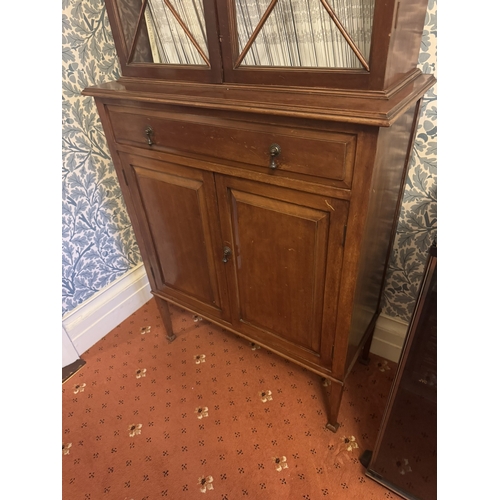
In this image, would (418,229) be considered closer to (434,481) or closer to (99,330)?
(434,481)

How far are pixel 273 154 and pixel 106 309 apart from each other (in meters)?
1.31

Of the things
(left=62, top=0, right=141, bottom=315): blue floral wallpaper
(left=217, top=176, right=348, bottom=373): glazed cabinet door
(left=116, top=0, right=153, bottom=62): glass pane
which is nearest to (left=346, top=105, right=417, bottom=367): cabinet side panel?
(left=217, top=176, right=348, bottom=373): glazed cabinet door

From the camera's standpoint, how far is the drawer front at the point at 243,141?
79 centimetres

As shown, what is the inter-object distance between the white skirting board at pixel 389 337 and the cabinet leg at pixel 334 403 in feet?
1.28

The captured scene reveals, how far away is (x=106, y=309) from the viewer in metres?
1.77

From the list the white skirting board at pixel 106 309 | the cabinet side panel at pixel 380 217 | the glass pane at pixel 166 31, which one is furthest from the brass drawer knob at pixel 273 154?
the white skirting board at pixel 106 309

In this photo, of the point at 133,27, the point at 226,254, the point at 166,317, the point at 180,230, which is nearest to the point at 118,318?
the point at 166,317

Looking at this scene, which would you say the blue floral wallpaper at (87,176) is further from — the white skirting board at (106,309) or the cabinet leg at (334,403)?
the cabinet leg at (334,403)

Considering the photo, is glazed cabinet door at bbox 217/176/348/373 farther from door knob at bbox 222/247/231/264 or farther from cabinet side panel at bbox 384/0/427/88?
cabinet side panel at bbox 384/0/427/88

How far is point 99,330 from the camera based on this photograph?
1.76m

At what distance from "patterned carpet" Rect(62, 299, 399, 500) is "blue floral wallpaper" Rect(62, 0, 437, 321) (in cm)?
38

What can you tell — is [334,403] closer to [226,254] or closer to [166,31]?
[226,254]

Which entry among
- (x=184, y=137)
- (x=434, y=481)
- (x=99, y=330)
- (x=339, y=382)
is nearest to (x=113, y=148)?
(x=184, y=137)
